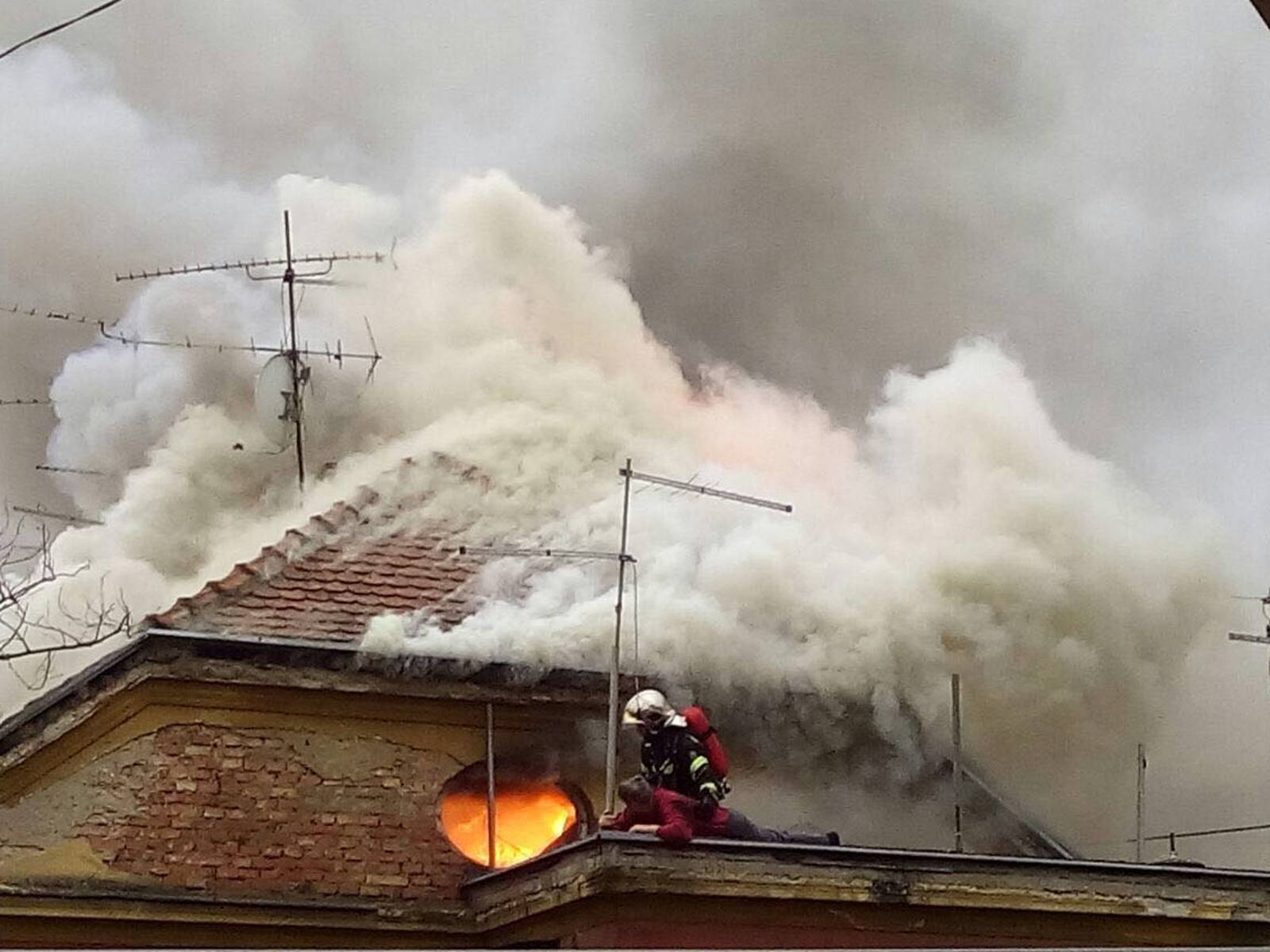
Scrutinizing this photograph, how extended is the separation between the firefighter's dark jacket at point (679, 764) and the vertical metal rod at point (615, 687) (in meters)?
0.41

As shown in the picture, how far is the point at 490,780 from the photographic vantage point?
10008 mm

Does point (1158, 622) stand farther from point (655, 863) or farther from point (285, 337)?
point (285, 337)

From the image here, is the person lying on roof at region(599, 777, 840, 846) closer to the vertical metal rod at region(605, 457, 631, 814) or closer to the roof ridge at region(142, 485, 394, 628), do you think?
the vertical metal rod at region(605, 457, 631, 814)

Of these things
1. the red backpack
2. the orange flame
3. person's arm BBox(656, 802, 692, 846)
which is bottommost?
person's arm BBox(656, 802, 692, 846)

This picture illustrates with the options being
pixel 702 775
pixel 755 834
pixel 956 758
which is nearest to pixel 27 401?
pixel 702 775

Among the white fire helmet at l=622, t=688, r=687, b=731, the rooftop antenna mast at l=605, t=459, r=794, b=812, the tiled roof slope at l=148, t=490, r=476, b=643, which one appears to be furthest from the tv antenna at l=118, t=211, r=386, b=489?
the white fire helmet at l=622, t=688, r=687, b=731

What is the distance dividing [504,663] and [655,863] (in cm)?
212

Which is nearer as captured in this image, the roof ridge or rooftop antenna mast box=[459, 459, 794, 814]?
rooftop antenna mast box=[459, 459, 794, 814]

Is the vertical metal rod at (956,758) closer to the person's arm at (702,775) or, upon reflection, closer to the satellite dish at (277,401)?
the person's arm at (702,775)

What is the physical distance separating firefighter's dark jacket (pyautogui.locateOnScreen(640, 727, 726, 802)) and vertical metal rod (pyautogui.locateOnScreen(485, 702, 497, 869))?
1157mm

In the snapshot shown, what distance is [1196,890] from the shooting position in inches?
379

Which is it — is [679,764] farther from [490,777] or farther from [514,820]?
[514,820]

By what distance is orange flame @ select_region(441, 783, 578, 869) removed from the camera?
33.9 feet

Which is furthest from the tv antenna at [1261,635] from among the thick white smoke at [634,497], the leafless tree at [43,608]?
the leafless tree at [43,608]
